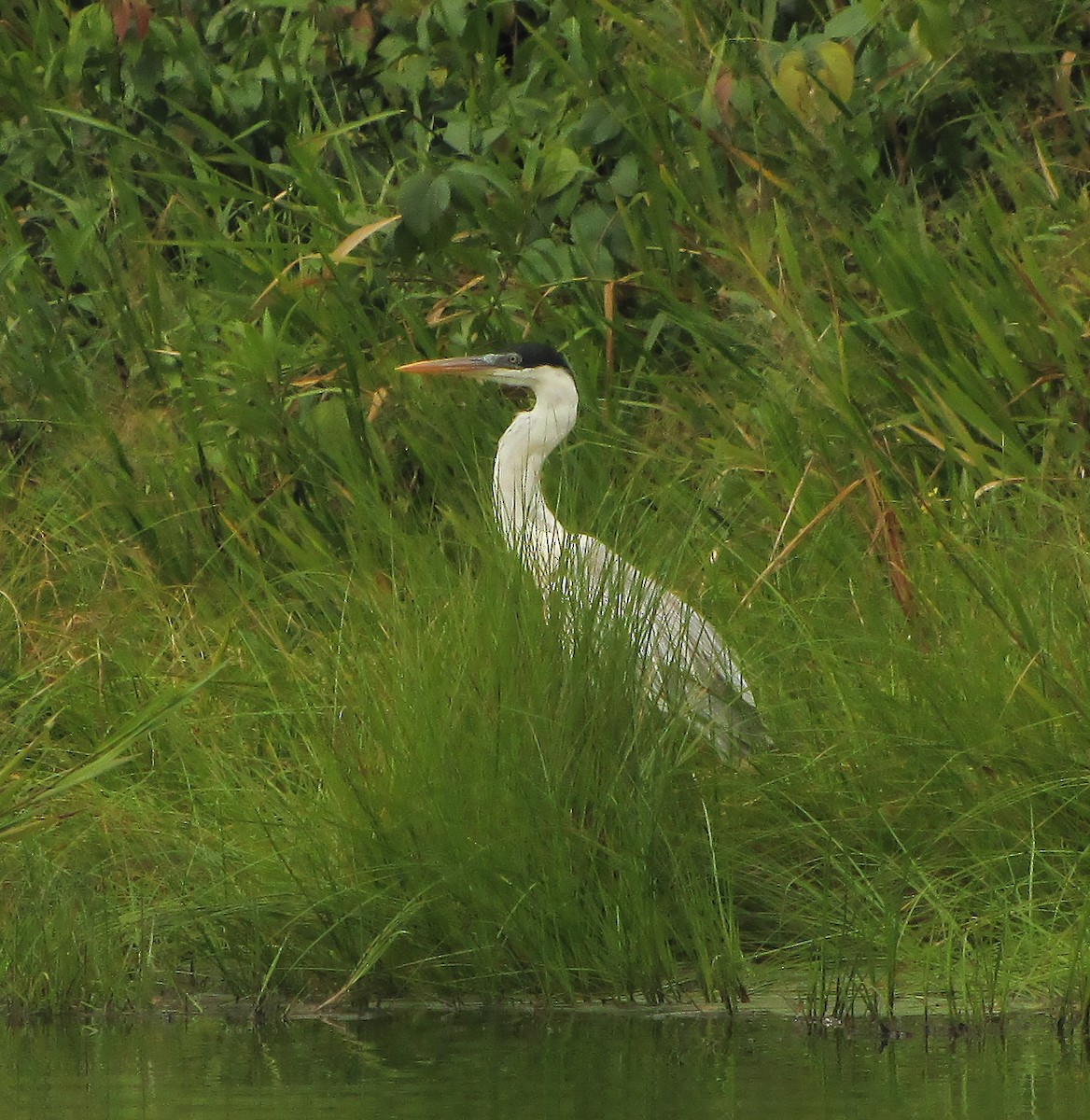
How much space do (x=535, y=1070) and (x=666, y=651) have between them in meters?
1.40

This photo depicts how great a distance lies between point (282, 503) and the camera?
22.7ft

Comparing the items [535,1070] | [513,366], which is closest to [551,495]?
[513,366]

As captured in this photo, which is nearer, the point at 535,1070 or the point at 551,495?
the point at 535,1070

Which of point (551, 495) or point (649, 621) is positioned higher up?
point (649, 621)

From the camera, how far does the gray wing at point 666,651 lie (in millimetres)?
4691

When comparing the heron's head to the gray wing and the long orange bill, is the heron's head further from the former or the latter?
the gray wing

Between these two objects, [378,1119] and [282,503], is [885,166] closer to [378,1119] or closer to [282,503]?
[282,503]

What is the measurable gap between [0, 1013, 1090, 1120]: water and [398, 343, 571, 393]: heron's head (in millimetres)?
2663

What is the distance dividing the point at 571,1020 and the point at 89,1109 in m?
1.04

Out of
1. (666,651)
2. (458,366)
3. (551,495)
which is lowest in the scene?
(551,495)

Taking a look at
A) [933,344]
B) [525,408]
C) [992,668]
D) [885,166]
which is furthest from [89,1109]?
[885,166]

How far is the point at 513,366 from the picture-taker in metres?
6.74

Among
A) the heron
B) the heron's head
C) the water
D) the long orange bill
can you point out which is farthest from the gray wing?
the long orange bill

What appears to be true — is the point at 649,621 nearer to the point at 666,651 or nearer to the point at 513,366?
the point at 666,651
